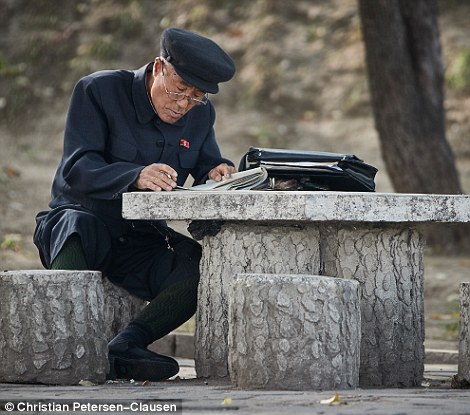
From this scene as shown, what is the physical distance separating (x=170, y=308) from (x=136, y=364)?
0.34 meters

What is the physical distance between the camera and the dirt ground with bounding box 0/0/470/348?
480 inches

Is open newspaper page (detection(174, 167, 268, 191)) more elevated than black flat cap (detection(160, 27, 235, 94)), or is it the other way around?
black flat cap (detection(160, 27, 235, 94))

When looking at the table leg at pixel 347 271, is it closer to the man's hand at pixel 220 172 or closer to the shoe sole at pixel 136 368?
the shoe sole at pixel 136 368

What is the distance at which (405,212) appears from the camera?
14.9 feet

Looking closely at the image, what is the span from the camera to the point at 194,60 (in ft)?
16.3

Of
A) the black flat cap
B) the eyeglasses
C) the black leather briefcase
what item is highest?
the black flat cap

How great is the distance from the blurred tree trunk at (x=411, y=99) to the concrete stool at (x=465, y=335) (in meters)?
5.49

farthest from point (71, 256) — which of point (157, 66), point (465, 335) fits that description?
point (465, 335)

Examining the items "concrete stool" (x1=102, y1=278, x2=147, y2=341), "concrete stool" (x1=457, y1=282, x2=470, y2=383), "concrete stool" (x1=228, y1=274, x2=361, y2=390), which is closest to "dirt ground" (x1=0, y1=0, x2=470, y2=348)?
"concrete stool" (x1=102, y1=278, x2=147, y2=341)

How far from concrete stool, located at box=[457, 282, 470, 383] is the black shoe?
1178mm

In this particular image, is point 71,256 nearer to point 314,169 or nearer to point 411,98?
point 314,169

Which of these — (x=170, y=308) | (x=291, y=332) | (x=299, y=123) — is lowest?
(x=291, y=332)

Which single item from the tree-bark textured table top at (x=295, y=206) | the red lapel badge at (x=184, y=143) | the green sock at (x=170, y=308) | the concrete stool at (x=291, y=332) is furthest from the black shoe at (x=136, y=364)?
the red lapel badge at (x=184, y=143)

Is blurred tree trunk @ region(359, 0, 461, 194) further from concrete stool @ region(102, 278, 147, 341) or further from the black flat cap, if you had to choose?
concrete stool @ region(102, 278, 147, 341)
